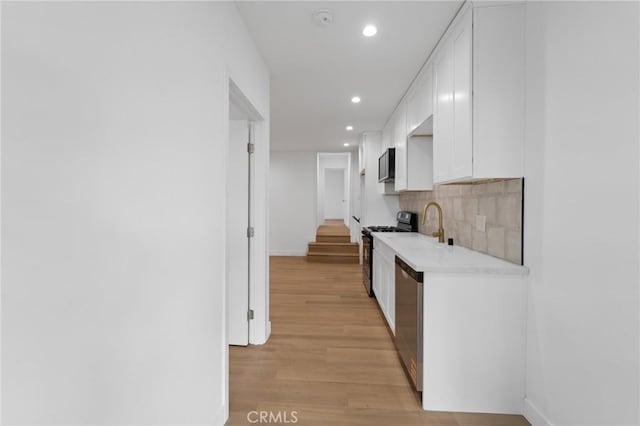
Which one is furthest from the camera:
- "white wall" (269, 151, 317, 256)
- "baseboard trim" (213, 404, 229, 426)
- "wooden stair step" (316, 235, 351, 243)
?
"white wall" (269, 151, 317, 256)

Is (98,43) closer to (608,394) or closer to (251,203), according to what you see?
(251,203)

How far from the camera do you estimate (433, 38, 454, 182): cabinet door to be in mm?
2213

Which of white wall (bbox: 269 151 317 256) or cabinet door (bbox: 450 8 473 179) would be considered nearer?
cabinet door (bbox: 450 8 473 179)

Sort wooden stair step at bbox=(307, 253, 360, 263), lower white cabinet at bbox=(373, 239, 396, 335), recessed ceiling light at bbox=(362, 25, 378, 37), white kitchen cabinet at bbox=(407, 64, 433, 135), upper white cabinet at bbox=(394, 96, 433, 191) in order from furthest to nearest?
wooden stair step at bbox=(307, 253, 360, 263)
upper white cabinet at bbox=(394, 96, 433, 191)
lower white cabinet at bbox=(373, 239, 396, 335)
white kitchen cabinet at bbox=(407, 64, 433, 135)
recessed ceiling light at bbox=(362, 25, 378, 37)

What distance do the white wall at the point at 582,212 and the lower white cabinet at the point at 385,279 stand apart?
47.0 inches

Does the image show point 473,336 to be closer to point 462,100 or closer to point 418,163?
point 462,100

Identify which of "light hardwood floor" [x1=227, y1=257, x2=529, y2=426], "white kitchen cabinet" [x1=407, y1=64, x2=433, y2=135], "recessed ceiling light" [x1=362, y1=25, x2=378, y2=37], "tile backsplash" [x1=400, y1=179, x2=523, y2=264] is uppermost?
"recessed ceiling light" [x1=362, y1=25, x2=378, y2=37]

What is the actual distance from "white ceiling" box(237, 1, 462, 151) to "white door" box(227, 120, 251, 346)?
75cm

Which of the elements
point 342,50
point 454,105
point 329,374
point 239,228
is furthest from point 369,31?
point 329,374

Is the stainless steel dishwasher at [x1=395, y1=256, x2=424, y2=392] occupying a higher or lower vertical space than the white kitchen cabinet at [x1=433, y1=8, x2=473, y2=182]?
lower

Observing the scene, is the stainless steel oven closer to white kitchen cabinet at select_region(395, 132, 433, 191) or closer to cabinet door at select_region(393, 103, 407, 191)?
cabinet door at select_region(393, 103, 407, 191)

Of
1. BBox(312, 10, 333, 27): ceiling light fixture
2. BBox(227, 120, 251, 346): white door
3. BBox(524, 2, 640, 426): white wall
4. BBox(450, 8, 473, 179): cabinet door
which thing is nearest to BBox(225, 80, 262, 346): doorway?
BBox(227, 120, 251, 346): white door

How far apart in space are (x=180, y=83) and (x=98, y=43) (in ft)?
1.38

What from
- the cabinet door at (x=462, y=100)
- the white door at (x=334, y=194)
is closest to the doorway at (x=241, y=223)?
the cabinet door at (x=462, y=100)
